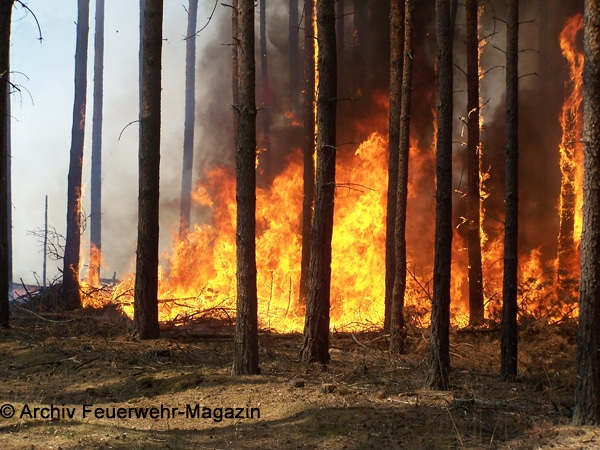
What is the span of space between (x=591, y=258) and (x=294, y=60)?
27252mm

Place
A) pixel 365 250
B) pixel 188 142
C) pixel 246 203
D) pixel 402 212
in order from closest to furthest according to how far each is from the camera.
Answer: pixel 246 203, pixel 402 212, pixel 365 250, pixel 188 142

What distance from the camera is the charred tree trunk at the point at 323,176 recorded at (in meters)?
12.2

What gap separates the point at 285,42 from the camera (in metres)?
35.2

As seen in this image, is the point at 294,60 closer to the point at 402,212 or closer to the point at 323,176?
the point at 402,212

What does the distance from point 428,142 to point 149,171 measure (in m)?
12.8

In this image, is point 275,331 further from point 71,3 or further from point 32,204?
point 71,3

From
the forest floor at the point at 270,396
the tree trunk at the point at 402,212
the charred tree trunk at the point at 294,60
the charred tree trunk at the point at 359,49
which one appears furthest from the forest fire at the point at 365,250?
the charred tree trunk at the point at 294,60

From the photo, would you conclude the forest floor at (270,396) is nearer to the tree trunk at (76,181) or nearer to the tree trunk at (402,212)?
the tree trunk at (402,212)

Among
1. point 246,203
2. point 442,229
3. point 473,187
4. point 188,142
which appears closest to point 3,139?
point 246,203

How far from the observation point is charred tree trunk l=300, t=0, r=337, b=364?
12.2m

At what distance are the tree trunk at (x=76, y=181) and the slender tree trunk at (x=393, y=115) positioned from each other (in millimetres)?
10309

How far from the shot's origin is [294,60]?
1328 inches

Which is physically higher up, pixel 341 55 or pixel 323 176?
pixel 341 55

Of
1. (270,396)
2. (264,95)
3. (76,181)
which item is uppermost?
(264,95)
